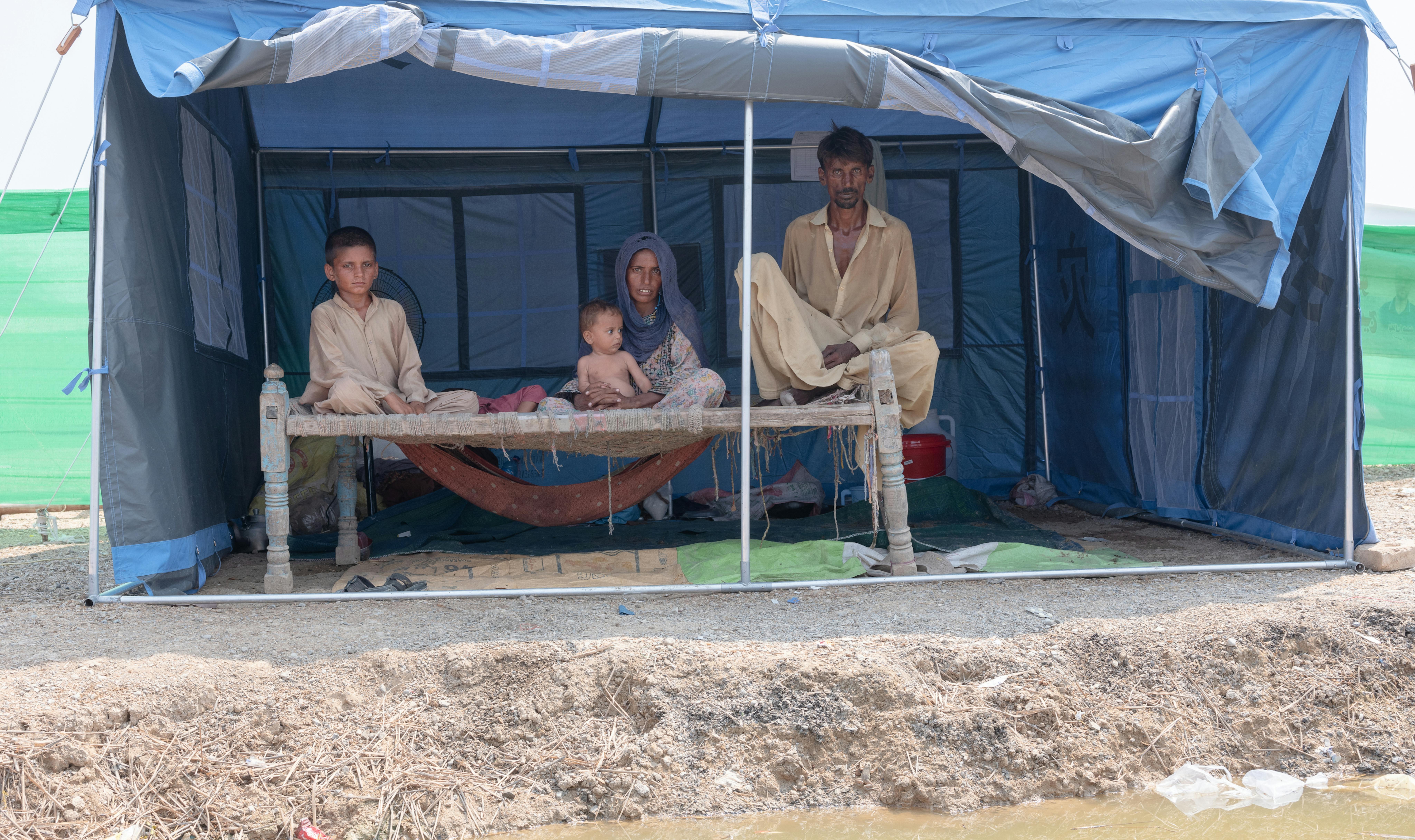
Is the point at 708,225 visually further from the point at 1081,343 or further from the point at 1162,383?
the point at 1162,383

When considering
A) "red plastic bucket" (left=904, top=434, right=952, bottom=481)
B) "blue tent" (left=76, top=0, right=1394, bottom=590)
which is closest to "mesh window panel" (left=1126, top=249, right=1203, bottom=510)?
"blue tent" (left=76, top=0, right=1394, bottom=590)

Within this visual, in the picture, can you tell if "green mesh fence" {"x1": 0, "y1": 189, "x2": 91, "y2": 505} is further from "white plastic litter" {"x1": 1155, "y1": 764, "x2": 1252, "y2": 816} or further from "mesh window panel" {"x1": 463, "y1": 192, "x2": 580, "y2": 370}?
"white plastic litter" {"x1": 1155, "y1": 764, "x2": 1252, "y2": 816}

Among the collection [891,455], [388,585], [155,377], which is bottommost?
[388,585]

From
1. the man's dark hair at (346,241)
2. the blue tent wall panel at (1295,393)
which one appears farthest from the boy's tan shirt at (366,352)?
the blue tent wall panel at (1295,393)

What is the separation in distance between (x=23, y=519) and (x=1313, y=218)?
25.4 feet

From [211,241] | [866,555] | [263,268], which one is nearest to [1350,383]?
[866,555]

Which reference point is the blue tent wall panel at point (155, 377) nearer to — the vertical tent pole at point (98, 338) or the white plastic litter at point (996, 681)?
the vertical tent pole at point (98, 338)

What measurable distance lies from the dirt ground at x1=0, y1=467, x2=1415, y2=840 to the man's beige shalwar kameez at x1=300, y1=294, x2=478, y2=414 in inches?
42.0

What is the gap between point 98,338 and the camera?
136 inches

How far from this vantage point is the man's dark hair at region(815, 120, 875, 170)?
4.61 meters

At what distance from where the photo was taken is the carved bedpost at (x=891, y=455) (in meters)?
3.90

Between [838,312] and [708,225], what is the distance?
66.1 inches

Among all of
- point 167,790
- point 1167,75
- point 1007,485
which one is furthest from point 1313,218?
point 167,790

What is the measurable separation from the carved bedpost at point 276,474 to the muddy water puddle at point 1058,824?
1.86m
